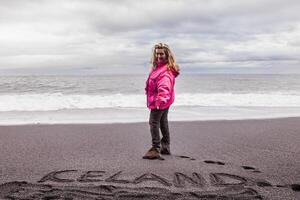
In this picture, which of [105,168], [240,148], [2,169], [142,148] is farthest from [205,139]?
[2,169]

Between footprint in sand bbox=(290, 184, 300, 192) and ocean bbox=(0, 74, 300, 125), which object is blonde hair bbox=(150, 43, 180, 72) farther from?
ocean bbox=(0, 74, 300, 125)

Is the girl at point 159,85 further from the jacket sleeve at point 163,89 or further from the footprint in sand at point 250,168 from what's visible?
the footprint in sand at point 250,168

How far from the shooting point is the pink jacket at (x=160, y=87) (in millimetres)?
5707

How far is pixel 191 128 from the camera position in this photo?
30.0ft

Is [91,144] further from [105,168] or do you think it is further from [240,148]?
[240,148]

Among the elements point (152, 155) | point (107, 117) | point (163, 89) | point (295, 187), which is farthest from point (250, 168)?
point (107, 117)

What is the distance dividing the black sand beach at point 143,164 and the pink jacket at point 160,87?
95 centimetres

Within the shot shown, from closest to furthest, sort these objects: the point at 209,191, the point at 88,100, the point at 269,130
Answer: the point at 209,191
the point at 269,130
the point at 88,100

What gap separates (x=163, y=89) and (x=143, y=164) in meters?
1.22

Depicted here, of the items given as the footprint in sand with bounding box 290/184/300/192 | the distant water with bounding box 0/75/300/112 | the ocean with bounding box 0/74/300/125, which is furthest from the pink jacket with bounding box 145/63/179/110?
the distant water with bounding box 0/75/300/112

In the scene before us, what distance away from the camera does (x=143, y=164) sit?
5453 mm

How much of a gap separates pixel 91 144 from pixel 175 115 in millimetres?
5574

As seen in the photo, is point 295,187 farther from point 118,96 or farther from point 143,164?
point 118,96

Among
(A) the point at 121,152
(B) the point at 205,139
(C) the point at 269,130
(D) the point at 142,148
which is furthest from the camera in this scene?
(C) the point at 269,130
